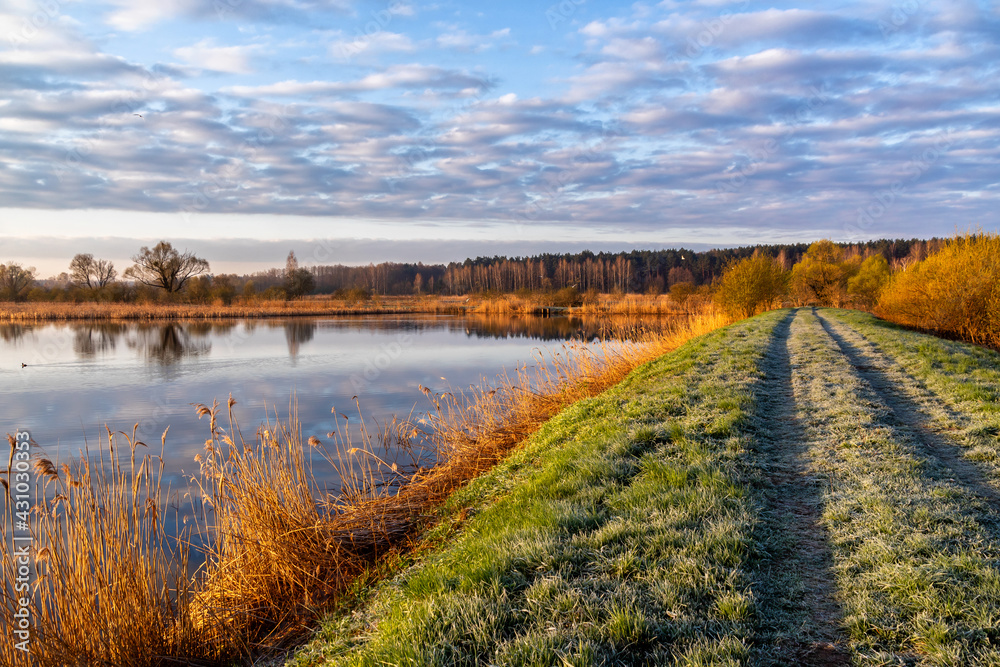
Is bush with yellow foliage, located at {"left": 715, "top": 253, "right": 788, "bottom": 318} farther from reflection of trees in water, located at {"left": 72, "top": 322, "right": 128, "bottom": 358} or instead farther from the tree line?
reflection of trees in water, located at {"left": 72, "top": 322, "right": 128, "bottom": 358}

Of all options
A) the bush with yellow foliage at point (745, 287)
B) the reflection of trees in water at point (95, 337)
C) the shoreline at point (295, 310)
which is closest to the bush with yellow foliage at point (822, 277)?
the shoreline at point (295, 310)

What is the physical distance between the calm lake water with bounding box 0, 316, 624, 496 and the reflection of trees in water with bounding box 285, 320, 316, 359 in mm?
72

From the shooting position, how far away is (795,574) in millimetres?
3373

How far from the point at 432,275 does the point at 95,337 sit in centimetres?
10557

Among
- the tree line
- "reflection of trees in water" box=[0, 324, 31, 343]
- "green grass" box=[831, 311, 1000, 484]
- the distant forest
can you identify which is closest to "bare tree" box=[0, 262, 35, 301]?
the tree line

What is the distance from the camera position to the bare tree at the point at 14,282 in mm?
51906

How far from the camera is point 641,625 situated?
108 inches

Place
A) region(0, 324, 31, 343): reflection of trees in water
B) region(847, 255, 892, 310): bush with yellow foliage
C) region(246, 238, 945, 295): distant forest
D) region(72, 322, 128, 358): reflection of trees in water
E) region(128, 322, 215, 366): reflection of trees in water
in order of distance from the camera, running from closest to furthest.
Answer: region(128, 322, 215, 366): reflection of trees in water
region(72, 322, 128, 358): reflection of trees in water
region(0, 324, 31, 343): reflection of trees in water
region(847, 255, 892, 310): bush with yellow foliage
region(246, 238, 945, 295): distant forest

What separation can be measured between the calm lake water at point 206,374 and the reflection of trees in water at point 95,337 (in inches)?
2.5

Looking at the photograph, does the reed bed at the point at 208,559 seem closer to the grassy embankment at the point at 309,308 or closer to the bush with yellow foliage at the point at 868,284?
the grassy embankment at the point at 309,308

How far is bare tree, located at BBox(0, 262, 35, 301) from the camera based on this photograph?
5191 centimetres

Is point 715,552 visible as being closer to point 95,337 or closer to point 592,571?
point 592,571

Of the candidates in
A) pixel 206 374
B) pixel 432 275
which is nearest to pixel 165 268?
pixel 206 374

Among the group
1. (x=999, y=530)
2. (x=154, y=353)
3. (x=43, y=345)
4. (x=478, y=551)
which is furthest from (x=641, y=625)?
(x=43, y=345)
